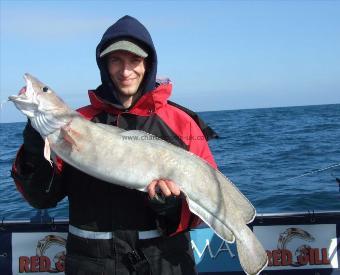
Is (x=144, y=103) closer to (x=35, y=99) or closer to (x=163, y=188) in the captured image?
(x=163, y=188)

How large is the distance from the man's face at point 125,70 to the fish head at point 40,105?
1.62ft

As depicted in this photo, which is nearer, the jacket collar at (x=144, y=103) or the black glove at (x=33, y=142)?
the black glove at (x=33, y=142)

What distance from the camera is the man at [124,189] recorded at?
3531 mm

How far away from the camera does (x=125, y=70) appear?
12.1 ft

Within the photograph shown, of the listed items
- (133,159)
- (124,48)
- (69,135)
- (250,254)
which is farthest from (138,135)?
(250,254)

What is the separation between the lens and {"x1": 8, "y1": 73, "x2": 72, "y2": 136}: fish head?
Answer: 353cm

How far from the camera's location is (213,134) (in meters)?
3.98

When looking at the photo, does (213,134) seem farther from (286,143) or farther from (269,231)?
(286,143)

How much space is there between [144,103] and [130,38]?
569 mm

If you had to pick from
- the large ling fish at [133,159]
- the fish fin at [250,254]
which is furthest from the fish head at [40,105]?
the fish fin at [250,254]

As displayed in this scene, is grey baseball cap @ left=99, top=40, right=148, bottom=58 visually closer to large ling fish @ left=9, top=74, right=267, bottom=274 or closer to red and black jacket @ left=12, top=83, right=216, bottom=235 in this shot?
red and black jacket @ left=12, top=83, right=216, bottom=235

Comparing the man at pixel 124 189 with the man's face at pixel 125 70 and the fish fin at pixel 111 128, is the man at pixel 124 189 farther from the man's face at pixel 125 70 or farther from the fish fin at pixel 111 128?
the fish fin at pixel 111 128

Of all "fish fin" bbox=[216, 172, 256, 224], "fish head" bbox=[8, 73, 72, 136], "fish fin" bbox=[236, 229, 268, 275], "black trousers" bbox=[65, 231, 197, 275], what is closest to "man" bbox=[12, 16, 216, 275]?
"black trousers" bbox=[65, 231, 197, 275]

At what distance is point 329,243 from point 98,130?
3.37 m
